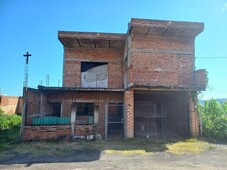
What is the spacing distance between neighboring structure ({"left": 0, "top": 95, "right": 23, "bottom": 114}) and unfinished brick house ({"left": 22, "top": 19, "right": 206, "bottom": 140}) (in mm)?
10631

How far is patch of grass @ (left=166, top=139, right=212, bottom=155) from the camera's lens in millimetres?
7949

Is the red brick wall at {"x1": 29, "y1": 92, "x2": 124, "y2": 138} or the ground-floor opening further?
the red brick wall at {"x1": 29, "y1": 92, "x2": 124, "y2": 138}

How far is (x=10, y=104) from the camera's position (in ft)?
72.0

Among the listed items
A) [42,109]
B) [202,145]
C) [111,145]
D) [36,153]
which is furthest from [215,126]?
[42,109]

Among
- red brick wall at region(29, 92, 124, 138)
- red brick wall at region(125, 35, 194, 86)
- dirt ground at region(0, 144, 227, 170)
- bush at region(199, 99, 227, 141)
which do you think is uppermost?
red brick wall at region(125, 35, 194, 86)

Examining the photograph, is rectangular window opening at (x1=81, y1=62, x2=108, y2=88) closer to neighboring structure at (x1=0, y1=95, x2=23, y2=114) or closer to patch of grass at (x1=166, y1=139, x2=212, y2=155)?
patch of grass at (x1=166, y1=139, x2=212, y2=155)

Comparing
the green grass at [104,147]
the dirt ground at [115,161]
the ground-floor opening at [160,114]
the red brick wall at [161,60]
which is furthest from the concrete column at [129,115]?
Result: the dirt ground at [115,161]

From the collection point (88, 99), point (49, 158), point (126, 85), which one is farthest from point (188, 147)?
point (88, 99)

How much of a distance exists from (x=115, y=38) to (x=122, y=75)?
278 cm

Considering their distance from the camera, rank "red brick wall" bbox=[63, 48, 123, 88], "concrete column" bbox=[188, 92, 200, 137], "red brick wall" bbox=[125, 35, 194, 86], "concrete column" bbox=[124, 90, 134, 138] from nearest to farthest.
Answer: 1. "concrete column" bbox=[124, 90, 134, 138]
2. "concrete column" bbox=[188, 92, 200, 137]
3. "red brick wall" bbox=[125, 35, 194, 86]
4. "red brick wall" bbox=[63, 48, 123, 88]

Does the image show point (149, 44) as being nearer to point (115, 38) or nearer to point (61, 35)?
point (115, 38)

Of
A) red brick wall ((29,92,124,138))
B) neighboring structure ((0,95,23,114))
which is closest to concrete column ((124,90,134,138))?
red brick wall ((29,92,124,138))

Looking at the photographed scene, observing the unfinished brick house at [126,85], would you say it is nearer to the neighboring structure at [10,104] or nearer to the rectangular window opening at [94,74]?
the rectangular window opening at [94,74]

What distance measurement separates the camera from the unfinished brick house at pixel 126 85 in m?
10.1
